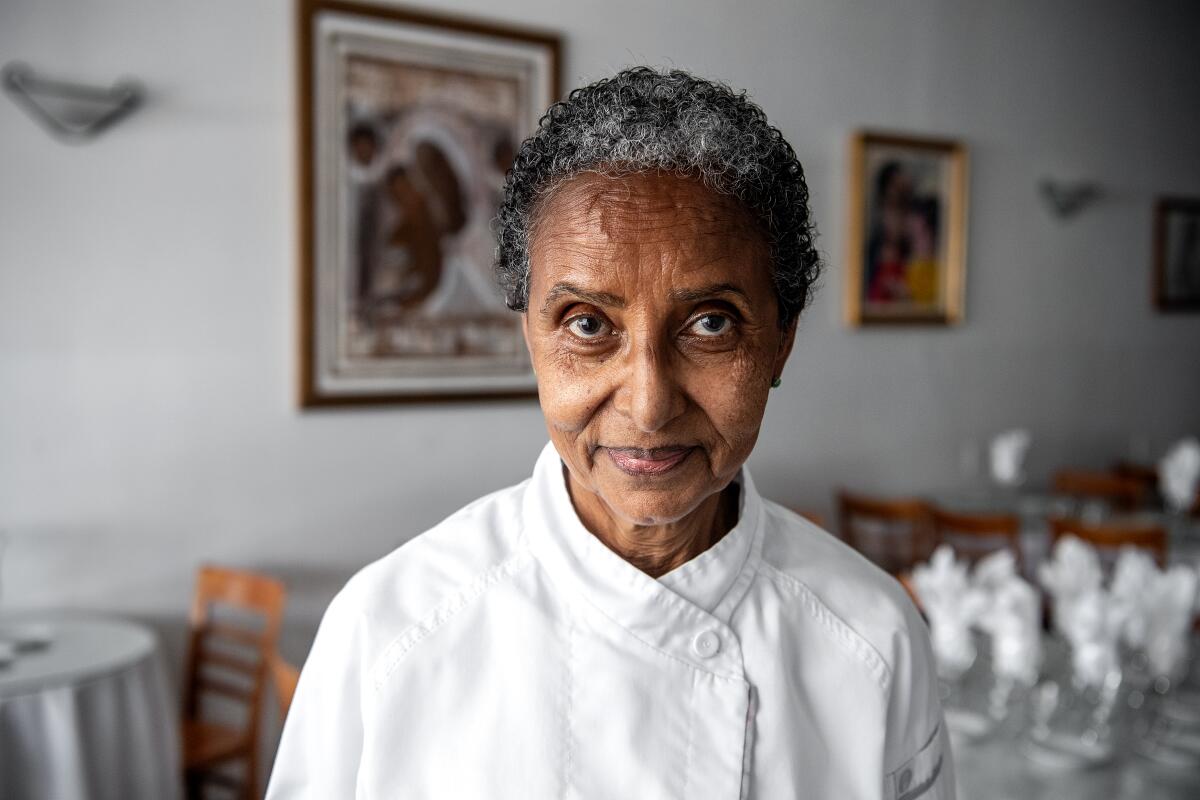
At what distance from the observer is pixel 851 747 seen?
87cm

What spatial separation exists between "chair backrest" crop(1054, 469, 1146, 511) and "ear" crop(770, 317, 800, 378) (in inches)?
183

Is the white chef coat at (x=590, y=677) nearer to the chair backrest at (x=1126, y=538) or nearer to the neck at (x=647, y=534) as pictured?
the neck at (x=647, y=534)

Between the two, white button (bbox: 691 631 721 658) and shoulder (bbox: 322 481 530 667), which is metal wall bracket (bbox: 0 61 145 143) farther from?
white button (bbox: 691 631 721 658)

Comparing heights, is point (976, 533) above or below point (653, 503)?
below

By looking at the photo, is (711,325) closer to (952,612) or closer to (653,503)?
(653,503)

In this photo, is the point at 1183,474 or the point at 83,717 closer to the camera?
the point at 83,717

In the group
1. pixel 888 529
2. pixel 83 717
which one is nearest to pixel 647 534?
pixel 83 717

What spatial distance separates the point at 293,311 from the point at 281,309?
1.6 inches

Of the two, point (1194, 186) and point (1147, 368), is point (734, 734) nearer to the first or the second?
point (1147, 368)

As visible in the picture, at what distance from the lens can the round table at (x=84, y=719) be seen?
7.55 feet

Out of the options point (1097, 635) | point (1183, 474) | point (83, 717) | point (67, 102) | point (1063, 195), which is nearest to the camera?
point (1097, 635)

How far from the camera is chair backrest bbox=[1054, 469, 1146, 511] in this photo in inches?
189

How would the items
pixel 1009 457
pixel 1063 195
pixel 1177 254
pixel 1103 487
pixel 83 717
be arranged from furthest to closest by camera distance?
pixel 1177 254 < pixel 1063 195 < pixel 1103 487 < pixel 1009 457 < pixel 83 717

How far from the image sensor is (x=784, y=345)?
34.9 inches
